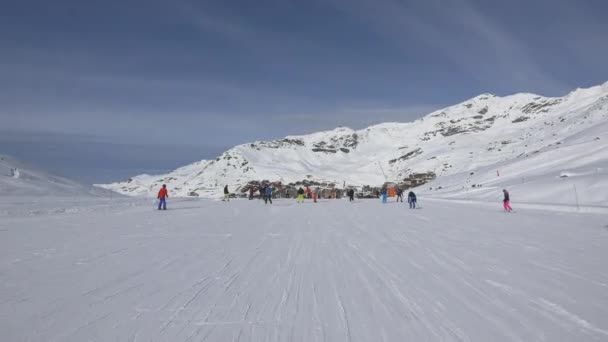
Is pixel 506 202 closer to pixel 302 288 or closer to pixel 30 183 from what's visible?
pixel 302 288

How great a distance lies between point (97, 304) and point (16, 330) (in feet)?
3.38

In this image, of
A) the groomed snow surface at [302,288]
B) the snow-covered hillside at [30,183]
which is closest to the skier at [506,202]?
the groomed snow surface at [302,288]

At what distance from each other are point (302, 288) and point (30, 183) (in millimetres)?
29585

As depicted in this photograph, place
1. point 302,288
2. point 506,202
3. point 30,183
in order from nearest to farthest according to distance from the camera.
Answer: point 302,288 → point 506,202 → point 30,183

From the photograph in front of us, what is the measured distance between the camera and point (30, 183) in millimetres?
28594

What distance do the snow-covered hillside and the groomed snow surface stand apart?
17170 mm

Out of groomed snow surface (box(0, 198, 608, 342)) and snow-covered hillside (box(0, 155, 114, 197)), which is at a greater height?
snow-covered hillside (box(0, 155, 114, 197))

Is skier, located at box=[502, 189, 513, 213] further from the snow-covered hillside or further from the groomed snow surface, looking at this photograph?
the snow-covered hillside

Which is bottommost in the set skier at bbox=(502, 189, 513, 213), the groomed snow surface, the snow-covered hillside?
the groomed snow surface

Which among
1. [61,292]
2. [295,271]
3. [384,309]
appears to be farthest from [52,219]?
[384,309]

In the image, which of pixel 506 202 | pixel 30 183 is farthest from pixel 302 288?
pixel 30 183

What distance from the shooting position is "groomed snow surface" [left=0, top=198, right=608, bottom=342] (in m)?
4.59

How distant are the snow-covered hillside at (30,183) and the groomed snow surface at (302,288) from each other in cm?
1717

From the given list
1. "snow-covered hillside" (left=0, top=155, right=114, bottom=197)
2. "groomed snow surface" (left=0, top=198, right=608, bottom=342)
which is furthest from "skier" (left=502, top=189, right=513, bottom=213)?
"snow-covered hillside" (left=0, top=155, right=114, bottom=197)
